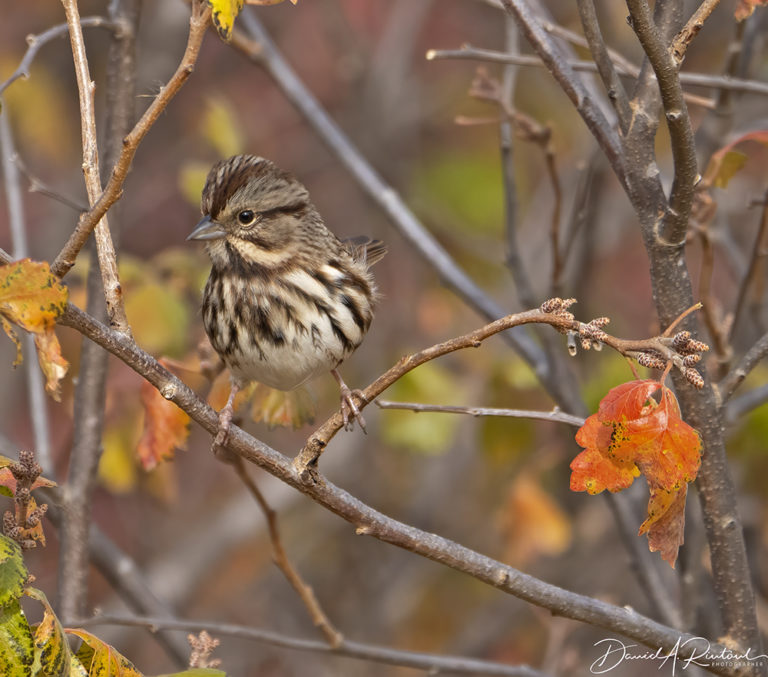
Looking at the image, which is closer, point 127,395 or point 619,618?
point 619,618

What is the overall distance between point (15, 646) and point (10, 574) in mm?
111

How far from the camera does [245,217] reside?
3.10 meters

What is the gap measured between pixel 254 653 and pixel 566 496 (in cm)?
216

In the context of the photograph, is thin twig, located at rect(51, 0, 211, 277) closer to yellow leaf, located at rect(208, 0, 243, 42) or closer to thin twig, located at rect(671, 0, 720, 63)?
yellow leaf, located at rect(208, 0, 243, 42)

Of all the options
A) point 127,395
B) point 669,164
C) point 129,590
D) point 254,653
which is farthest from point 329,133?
point 254,653

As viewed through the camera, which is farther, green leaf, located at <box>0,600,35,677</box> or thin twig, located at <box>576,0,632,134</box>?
thin twig, located at <box>576,0,632,134</box>

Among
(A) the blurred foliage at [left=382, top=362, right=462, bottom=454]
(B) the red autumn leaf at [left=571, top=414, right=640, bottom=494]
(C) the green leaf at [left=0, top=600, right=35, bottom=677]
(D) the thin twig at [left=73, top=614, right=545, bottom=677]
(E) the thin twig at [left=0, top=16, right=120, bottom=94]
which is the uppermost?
(E) the thin twig at [left=0, top=16, right=120, bottom=94]

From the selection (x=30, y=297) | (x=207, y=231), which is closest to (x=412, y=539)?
(x=30, y=297)

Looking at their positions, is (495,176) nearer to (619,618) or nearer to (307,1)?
(307,1)

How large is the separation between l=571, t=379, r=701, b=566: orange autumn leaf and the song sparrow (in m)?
1.22

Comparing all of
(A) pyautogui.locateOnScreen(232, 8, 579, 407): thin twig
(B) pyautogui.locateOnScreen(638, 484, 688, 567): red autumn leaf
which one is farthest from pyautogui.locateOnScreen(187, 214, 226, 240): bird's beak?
(B) pyautogui.locateOnScreen(638, 484, 688, 567): red autumn leaf

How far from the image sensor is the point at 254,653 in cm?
609

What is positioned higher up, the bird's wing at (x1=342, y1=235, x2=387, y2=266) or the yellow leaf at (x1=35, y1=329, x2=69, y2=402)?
the bird's wing at (x1=342, y1=235, x2=387, y2=266)

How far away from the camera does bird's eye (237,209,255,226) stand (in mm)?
3084
